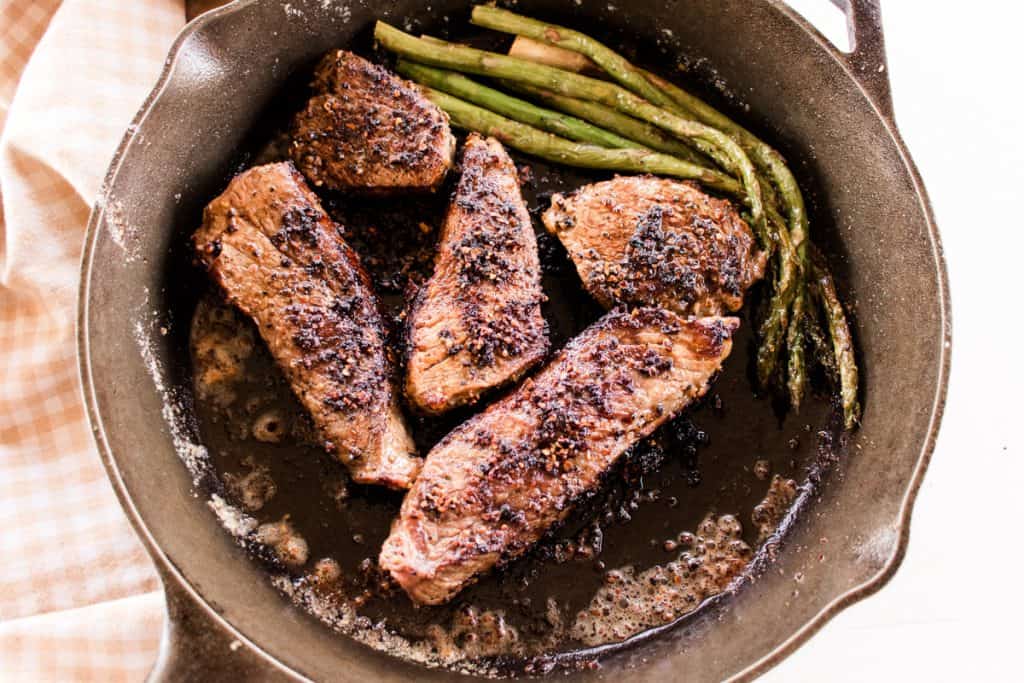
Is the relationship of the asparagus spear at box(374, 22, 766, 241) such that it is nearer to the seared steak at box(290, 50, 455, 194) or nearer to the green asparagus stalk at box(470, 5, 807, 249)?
the green asparagus stalk at box(470, 5, 807, 249)

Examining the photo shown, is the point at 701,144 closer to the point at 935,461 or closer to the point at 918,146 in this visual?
the point at 918,146

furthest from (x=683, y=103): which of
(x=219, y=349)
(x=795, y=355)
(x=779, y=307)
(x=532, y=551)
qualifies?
(x=219, y=349)

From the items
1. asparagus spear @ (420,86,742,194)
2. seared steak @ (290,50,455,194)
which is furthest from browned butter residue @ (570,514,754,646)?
seared steak @ (290,50,455,194)

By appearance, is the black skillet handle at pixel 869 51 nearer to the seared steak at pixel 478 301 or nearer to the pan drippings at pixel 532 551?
the pan drippings at pixel 532 551

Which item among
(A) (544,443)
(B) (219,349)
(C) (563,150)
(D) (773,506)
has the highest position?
(C) (563,150)

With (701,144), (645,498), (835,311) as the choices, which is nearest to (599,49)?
(701,144)

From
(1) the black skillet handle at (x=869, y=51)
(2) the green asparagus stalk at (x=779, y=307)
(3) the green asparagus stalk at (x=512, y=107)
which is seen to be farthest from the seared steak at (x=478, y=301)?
(1) the black skillet handle at (x=869, y=51)

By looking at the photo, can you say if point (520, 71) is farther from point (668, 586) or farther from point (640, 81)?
point (668, 586)
